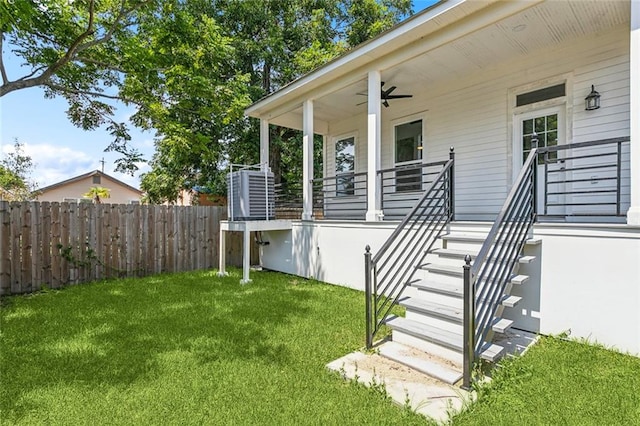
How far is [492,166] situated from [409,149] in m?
1.90

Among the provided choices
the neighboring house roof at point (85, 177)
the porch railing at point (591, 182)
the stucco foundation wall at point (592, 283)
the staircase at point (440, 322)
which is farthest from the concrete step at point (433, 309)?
the neighboring house roof at point (85, 177)

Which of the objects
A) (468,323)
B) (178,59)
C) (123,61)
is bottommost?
(468,323)

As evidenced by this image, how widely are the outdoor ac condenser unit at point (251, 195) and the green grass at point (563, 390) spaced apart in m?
5.22

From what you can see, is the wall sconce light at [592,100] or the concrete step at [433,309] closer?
the concrete step at [433,309]

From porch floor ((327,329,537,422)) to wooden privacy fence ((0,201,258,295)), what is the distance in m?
5.74

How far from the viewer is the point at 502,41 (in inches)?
199

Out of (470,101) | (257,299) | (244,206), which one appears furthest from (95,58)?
(470,101)

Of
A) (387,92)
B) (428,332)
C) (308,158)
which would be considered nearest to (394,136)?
(387,92)

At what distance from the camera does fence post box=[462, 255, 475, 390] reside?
8.43 feet

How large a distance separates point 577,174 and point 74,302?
26.0 feet

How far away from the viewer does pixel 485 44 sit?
201 inches

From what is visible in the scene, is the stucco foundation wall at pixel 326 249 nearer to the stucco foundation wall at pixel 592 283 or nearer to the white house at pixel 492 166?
the white house at pixel 492 166

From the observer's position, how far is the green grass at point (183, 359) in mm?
2324

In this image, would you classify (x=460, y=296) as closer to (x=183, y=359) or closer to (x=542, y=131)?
(x=183, y=359)
